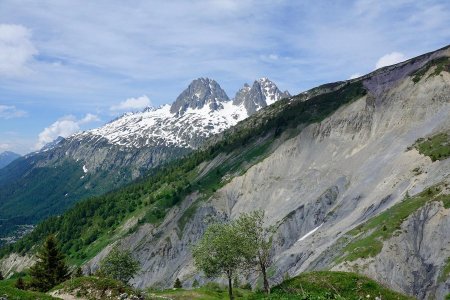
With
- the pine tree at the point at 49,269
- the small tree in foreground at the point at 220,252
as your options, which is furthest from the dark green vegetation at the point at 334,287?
the pine tree at the point at 49,269

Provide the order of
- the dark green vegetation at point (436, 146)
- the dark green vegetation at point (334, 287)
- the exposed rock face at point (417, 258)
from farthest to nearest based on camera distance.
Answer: the dark green vegetation at point (436, 146), the exposed rock face at point (417, 258), the dark green vegetation at point (334, 287)

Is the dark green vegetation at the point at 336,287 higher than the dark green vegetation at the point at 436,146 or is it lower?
lower

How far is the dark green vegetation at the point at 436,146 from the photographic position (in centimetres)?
11220

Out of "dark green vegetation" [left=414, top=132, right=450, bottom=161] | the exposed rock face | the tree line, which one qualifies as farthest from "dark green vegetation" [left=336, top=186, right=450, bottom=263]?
the tree line

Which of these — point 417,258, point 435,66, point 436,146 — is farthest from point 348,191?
point 435,66

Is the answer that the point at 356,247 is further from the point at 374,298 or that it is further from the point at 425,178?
the point at 374,298

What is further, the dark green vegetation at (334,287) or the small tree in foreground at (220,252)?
the small tree in foreground at (220,252)

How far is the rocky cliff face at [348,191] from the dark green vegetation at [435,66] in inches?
32.1

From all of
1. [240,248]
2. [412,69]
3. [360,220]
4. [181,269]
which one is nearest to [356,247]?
[360,220]

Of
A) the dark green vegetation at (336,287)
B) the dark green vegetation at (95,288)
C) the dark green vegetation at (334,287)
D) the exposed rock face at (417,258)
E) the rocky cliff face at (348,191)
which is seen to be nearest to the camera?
the dark green vegetation at (334,287)

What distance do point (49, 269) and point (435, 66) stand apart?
465ft

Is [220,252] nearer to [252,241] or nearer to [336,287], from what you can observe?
[252,241]

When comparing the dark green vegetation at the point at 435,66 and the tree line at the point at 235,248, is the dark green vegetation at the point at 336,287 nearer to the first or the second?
the tree line at the point at 235,248

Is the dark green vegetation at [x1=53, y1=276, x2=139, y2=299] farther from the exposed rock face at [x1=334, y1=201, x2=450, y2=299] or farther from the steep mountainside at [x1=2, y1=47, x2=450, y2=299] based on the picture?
the exposed rock face at [x1=334, y1=201, x2=450, y2=299]
